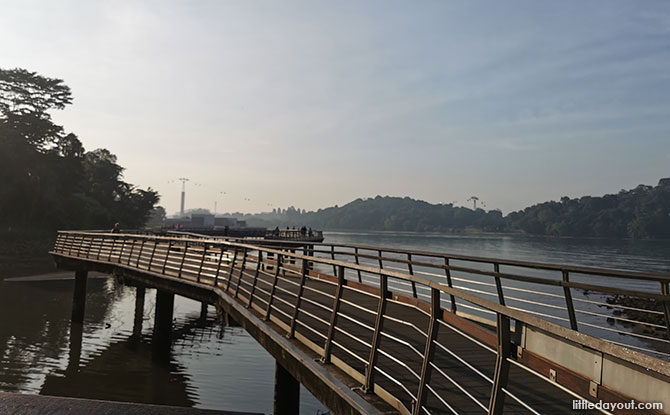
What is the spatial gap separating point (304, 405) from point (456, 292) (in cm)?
1051

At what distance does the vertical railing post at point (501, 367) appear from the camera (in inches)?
114

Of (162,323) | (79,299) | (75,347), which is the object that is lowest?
(75,347)

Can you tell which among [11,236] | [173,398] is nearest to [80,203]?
[11,236]

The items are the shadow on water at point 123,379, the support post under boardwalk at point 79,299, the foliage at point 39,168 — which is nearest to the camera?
the shadow on water at point 123,379

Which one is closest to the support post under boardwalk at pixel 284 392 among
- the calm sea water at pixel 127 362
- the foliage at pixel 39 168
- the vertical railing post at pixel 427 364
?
the calm sea water at pixel 127 362

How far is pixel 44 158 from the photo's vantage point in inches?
2467

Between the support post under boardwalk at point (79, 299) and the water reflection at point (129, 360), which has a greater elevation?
the support post under boardwalk at point (79, 299)

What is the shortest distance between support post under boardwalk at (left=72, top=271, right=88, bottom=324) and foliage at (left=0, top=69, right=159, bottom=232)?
43.3 m

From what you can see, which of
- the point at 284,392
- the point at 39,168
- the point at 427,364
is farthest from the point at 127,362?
the point at 39,168

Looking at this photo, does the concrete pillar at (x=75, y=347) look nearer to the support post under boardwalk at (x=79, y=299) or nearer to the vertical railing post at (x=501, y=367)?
the support post under boardwalk at (x=79, y=299)

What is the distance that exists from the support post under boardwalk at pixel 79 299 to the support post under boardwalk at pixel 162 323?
6366mm

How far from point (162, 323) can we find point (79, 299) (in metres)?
6.93

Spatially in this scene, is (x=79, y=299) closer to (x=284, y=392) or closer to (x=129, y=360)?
(x=129, y=360)

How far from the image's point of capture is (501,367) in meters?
2.89
